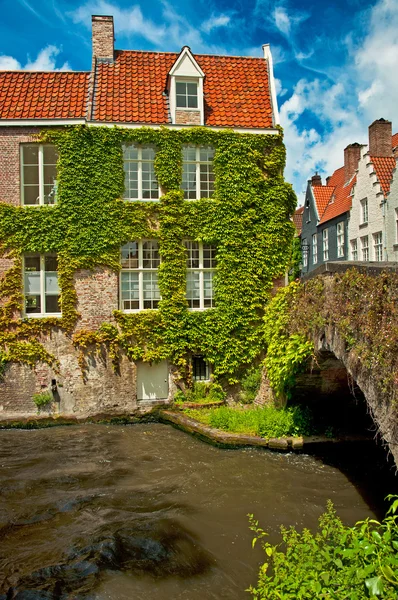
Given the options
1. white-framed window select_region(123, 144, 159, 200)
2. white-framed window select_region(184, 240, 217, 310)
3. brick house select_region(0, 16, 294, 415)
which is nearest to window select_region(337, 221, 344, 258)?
brick house select_region(0, 16, 294, 415)

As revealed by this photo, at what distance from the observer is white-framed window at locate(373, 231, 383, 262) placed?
82.8 ft

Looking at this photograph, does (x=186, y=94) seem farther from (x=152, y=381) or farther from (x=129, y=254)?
(x=152, y=381)

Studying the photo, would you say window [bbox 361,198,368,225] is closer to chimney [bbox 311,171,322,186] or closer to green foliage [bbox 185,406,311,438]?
chimney [bbox 311,171,322,186]

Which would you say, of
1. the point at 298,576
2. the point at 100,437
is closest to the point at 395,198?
the point at 100,437

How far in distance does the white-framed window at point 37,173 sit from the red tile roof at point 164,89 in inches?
83.3

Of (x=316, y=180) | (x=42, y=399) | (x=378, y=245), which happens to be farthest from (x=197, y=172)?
(x=316, y=180)

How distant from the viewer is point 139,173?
16172mm

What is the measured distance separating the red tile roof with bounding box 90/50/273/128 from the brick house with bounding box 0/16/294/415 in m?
0.07

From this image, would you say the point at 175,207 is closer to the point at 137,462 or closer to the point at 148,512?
the point at 137,462

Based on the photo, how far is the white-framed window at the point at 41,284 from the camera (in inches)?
623

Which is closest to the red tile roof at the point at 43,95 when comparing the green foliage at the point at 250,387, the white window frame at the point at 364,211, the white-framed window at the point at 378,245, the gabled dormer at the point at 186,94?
the gabled dormer at the point at 186,94

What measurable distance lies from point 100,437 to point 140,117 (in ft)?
34.8

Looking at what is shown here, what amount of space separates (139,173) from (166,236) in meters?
2.34

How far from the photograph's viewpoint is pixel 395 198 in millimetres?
23594
